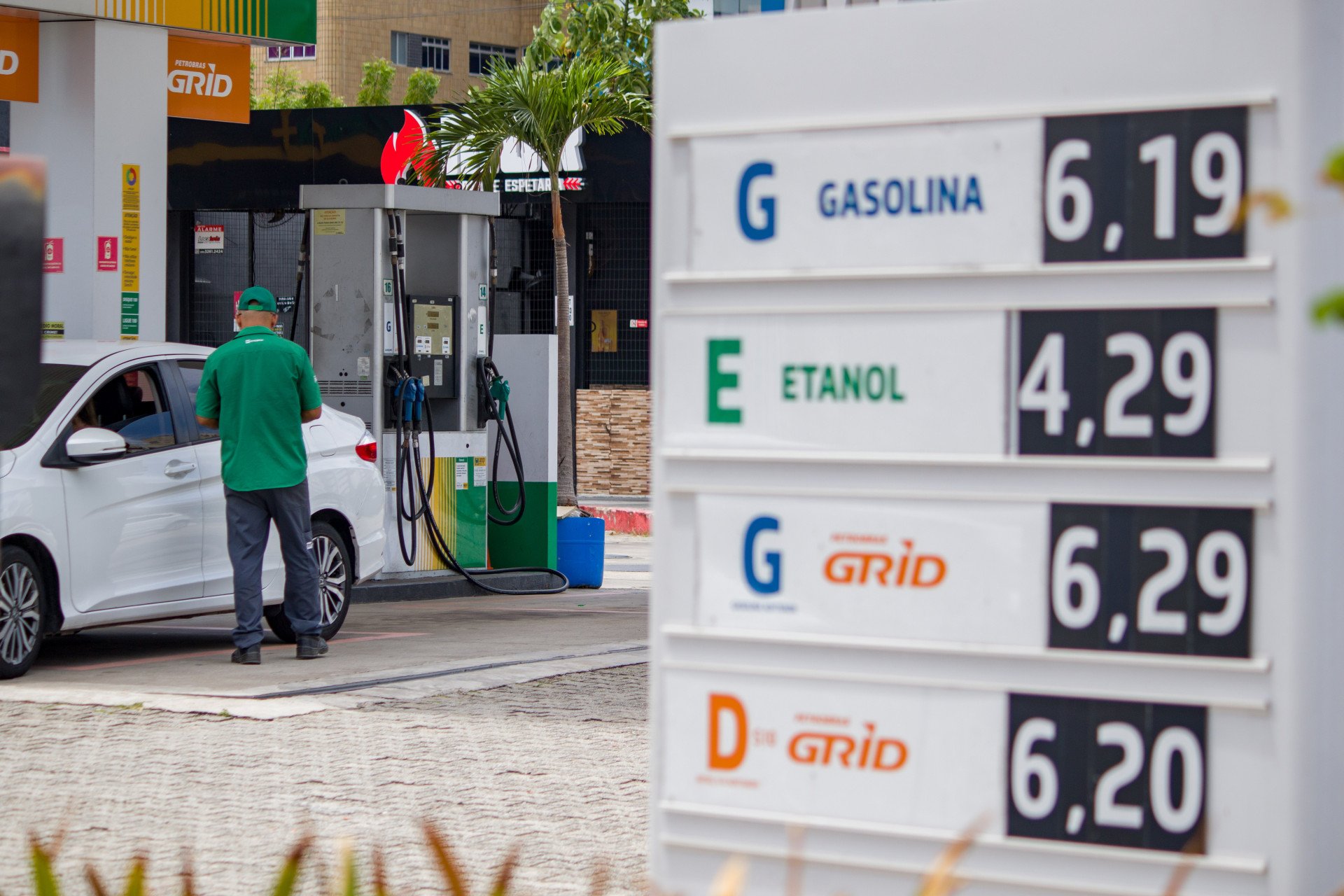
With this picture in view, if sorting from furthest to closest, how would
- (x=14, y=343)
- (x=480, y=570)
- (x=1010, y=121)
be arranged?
(x=480, y=570) → (x=1010, y=121) → (x=14, y=343)

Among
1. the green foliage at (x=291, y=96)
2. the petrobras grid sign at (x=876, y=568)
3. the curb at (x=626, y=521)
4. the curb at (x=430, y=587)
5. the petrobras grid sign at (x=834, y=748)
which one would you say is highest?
the green foliage at (x=291, y=96)

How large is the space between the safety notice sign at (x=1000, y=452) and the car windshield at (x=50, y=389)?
637 cm

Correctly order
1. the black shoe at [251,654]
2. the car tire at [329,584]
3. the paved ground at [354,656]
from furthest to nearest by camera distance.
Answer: the car tire at [329,584] → the black shoe at [251,654] → the paved ground at [354,656]

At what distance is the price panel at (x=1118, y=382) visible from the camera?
331 cm

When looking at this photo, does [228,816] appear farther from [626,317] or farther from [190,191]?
[190,191]

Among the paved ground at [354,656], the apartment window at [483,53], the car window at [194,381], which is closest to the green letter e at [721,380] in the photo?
the paved ground at [354,656]

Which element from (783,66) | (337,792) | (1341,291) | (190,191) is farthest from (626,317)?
(1341,291)

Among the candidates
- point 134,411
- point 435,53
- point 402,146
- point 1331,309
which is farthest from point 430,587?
point 435,53

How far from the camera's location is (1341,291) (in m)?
1.72

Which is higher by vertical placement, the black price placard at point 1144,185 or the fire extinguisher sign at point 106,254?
the fire extinguisher sign at point 106,254

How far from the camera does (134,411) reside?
10070 mm

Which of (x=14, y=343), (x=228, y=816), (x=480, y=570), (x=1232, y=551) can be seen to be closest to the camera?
(x=14, y=343)

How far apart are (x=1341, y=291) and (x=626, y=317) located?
27.4m

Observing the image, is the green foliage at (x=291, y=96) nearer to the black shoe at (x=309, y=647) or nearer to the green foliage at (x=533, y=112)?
the green foliage at (x=533, y=112)
